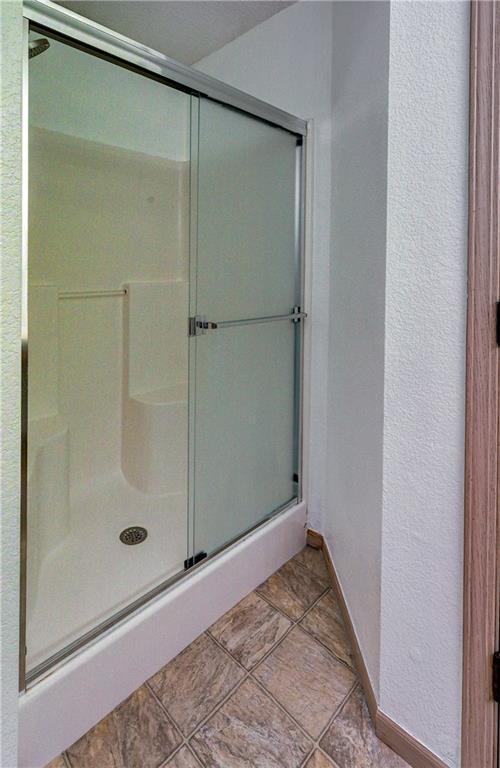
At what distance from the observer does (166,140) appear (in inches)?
87.4

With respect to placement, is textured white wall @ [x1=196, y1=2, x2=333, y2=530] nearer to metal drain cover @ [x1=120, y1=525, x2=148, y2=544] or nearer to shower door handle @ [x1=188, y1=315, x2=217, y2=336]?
shower door handle @ [x1=188, y1=315, x2=217, y2=336]

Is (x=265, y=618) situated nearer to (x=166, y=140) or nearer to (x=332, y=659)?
(x=332, y=659)

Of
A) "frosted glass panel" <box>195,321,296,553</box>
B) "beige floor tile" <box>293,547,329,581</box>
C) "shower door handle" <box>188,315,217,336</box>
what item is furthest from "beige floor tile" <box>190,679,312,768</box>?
"shower door handle" <box>188,315,217,336</box>

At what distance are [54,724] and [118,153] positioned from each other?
7.17ft

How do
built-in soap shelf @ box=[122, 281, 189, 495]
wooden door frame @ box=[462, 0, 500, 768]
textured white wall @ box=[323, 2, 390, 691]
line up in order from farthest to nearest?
built-in soap shelf @ box=[122, 281, 189, 495], textured white wall @ box=[323, 2, 390, 691], wooden door frame @ box=[462, 0, 500, 768]

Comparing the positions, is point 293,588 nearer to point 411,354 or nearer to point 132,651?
point 132,651

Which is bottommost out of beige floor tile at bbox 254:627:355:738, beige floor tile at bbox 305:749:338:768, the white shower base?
beige floor tile at bbox 305:749:338:768

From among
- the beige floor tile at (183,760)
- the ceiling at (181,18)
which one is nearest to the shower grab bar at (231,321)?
the beige floor tile at (183,760)

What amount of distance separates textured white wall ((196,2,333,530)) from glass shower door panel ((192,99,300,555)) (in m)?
0.09

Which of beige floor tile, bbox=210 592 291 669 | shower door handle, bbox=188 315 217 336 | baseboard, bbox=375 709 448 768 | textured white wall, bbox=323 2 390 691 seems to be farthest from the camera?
shower door handle, bbox=188 315 217 336

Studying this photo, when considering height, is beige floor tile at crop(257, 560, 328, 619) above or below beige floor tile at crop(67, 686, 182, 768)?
above

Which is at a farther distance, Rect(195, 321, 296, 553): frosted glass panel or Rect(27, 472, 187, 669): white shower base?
Rect(195, 321, 296, 553): frosted glass panel

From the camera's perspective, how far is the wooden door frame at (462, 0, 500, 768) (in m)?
0.90

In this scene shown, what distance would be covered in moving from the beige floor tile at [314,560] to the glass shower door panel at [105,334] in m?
0.56
